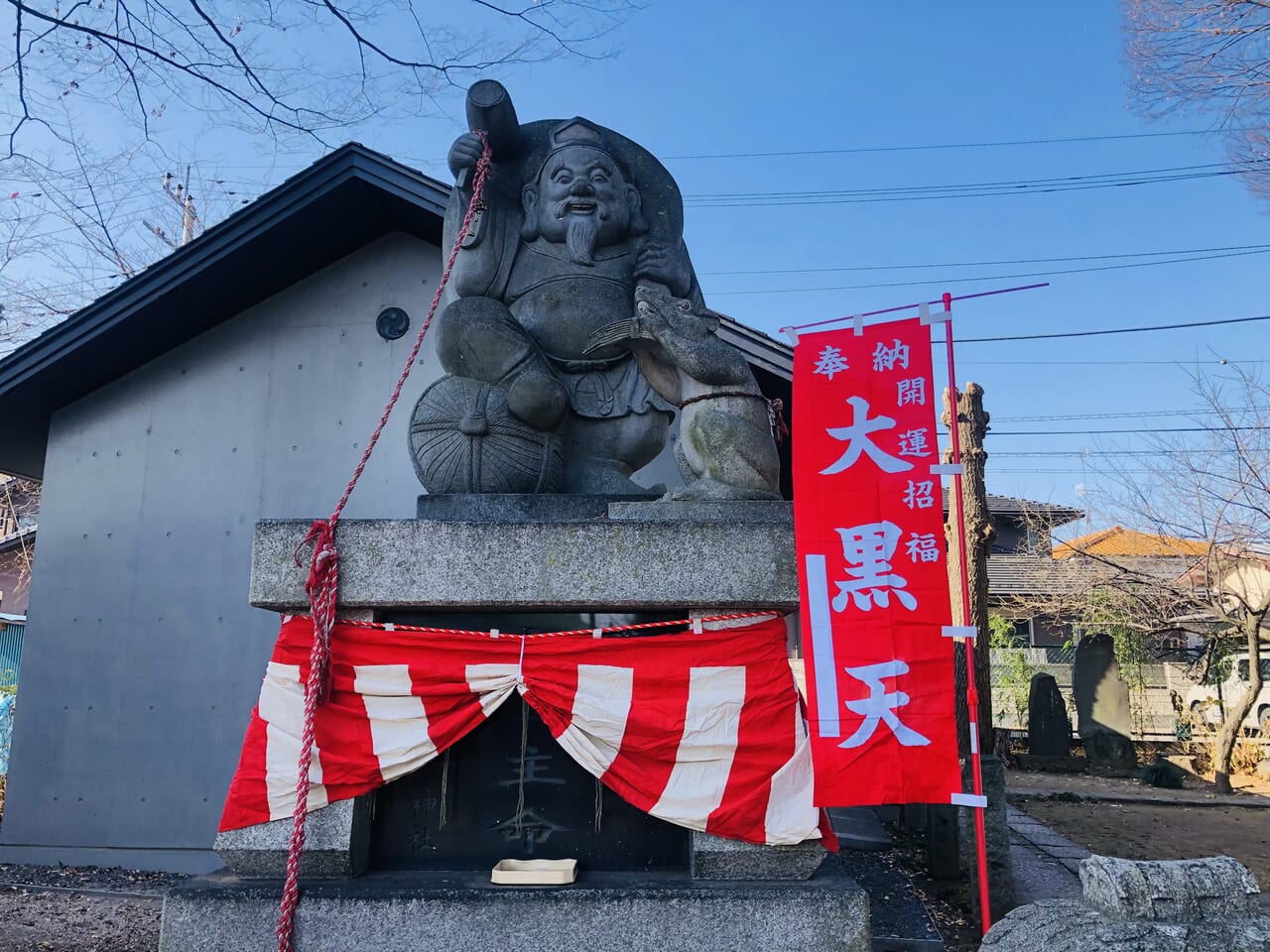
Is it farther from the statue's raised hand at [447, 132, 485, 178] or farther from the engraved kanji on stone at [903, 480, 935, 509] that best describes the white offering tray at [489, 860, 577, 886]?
the statue's raised hand at [447, 132, 485, 178]

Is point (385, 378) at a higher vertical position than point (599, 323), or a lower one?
higher

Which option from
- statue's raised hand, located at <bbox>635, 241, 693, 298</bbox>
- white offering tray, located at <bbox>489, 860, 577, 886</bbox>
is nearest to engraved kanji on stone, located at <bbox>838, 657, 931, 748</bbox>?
white offering tray, located at <bbox>489, 860, 577, 886</bbox>

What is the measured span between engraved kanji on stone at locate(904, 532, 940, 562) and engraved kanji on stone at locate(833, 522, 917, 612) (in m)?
0.05

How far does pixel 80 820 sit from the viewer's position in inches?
308

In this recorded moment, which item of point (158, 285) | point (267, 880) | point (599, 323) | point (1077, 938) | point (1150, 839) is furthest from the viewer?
point (1150, 839)

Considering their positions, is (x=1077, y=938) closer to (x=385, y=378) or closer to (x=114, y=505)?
(x=385, y=378)

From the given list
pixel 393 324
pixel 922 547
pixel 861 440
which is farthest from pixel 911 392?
pixel 393 324

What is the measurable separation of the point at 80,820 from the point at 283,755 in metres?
5.86

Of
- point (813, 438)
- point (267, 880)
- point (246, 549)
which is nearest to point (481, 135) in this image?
point (813, 438)

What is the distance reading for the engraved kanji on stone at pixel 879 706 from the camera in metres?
3.36

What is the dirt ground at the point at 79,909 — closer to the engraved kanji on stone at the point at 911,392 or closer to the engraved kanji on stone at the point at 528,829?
the engraved kanji on stone at the point at 528,829

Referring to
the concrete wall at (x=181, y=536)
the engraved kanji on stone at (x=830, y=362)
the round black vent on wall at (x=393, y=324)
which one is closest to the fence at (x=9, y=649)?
the concrete wall at (x=181, y=536)

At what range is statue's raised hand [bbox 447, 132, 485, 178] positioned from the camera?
4453 mm

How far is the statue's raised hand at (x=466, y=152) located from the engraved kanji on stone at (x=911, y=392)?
2.39 meters
